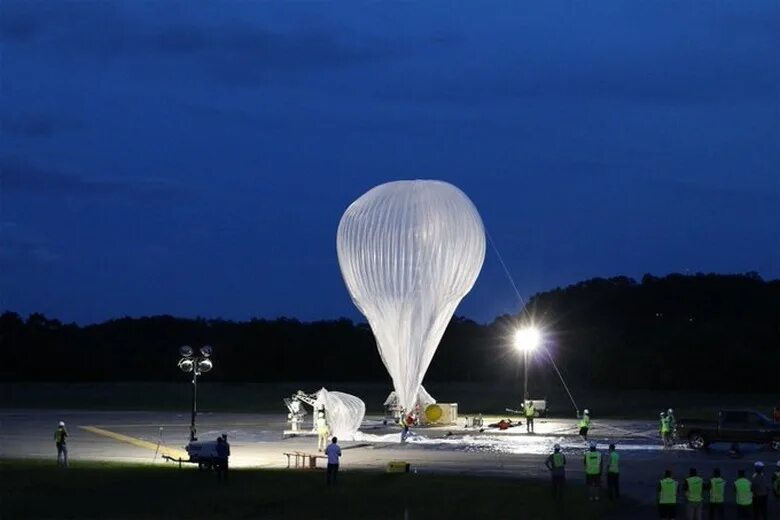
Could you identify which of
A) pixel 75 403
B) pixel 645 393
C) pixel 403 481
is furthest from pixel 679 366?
pixel 403 481

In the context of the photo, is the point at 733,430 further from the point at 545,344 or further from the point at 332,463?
the point at 545,344

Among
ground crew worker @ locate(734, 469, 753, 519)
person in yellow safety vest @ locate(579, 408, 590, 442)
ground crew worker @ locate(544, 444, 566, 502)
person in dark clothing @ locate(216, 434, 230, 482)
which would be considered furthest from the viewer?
person in yellow safety vest @ locate(579, 408, 590, 442)

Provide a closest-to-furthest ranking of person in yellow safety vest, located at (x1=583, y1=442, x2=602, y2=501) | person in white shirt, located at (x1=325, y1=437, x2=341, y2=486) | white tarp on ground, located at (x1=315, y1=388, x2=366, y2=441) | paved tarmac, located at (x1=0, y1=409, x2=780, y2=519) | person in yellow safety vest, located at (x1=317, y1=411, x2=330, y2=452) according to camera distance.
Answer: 1. person in yellow safety vest, located at (x1=583, y1=442, x2=602, y2=501)
2. person in white shirt, located at (x1=325, y1=437, x2=341, y2=486)
3. paved tarmac, located at (x1=0, y1=409, x2=780, y2=519)
4. person in yellow safety vest, located at (x1=317, y1=411, x2=330, y2=452)
5. white tarp on ground, located at (x1=315, y1=388, x2=366, y2=441)

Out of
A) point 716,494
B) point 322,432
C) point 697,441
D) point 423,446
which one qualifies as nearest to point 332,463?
point 716,494

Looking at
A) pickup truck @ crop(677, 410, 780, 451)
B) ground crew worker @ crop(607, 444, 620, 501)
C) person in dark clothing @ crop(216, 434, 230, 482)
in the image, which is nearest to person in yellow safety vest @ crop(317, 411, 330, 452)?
person in dark clothing @ crop(216, 434, 230, 482)

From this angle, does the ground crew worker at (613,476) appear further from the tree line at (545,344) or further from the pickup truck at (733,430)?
the tree line at (545,344)

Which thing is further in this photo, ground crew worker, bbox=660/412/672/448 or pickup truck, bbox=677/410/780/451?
ground crew worker, bbox=660/412/672/448

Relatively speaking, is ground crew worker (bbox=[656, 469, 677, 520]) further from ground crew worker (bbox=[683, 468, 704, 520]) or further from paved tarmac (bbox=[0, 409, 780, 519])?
paved tarmac (bbox=[0, 409, 780, 519])
